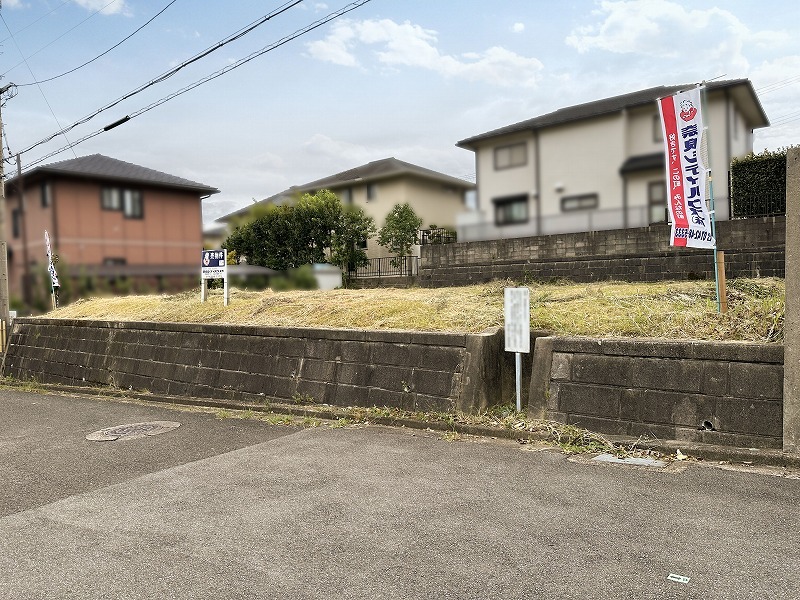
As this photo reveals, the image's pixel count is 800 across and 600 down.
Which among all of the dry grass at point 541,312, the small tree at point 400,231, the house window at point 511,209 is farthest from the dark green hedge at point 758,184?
the small tree at point 400,231

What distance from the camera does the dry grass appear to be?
5.86 metres

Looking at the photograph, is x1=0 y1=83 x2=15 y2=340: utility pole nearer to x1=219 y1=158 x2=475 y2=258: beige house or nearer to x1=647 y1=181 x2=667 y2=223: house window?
x1=219 y1=158 x2=475 y2=258: beige house

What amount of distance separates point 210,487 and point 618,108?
35.6 ft

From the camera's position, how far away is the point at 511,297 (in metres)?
6.21

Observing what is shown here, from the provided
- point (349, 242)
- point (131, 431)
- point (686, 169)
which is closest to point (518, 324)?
point (686, 169)

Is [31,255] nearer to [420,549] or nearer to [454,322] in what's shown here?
[454,322]

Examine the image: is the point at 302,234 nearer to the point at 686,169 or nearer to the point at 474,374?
the point at 474,374

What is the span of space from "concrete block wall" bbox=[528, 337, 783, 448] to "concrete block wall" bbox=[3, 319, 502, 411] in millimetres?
852

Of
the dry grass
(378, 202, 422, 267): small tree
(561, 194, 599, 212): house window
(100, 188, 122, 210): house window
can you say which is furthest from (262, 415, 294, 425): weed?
(561, 194, 599, 212): house window

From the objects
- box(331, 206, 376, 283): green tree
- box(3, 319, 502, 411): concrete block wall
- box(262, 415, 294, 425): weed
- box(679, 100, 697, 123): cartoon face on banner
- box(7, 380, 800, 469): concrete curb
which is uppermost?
box(679, 100, 697, 123): cartoon face on banner

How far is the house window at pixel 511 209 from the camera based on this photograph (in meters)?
12.6

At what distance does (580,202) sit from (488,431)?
26.7 ft

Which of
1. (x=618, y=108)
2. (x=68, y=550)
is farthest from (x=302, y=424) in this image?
(x=618, y=108)

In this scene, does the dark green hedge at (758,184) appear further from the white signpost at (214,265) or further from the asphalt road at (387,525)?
the white signpost at (214,265)
